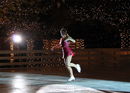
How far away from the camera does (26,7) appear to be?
2567 centimetres

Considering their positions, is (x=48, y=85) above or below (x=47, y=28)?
below

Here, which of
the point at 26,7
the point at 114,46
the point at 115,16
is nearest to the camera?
the point at 26,7

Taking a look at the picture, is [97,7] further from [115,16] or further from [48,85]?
[48,85]

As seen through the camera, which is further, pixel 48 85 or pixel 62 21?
pixel 62 21

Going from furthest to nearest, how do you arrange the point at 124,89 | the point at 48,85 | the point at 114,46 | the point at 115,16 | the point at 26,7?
the point at 114,46, the point at 115,16, the point at 26,7, the point at 48,85, the point at 124,89

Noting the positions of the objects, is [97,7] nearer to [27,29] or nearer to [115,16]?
[115,16]

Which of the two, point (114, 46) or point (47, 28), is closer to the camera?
point (47, 28)

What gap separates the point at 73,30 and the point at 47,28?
8.60ft

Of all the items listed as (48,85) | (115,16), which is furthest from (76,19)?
(48,85)

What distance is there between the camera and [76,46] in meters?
37.1

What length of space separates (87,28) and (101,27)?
1.35 m

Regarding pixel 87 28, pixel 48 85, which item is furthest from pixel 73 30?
pixel 48 85

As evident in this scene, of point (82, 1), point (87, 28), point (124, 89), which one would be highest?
point (82, 1)

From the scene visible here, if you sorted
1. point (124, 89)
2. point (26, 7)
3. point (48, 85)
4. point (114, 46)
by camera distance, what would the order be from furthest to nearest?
point (114, 46) < point (26, 7) < point (48, 85) < point (124, 89)
